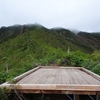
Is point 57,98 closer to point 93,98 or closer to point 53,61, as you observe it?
point 93,98

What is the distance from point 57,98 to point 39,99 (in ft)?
1.18

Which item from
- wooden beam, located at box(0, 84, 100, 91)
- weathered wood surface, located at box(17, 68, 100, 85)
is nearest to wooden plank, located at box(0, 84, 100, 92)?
wooden beam, located at box(0, 84, 100, 91)

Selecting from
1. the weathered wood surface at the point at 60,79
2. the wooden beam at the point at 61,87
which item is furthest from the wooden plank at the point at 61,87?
the weathered wood surface at the point at 60,79

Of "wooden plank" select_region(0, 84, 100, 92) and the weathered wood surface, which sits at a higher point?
"wooden plank" select_region(0, 84, 100, 92)

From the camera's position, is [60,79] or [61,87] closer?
[61,87]

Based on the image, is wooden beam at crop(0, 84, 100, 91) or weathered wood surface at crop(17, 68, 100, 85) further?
weathered wood surface at crop(17, 68, 100, 85)

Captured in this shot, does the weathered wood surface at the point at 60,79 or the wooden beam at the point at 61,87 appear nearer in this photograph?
the wooden beam at the point at 61,87

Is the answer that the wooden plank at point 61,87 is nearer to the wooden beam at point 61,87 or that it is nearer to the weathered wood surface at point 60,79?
the wooden beam at point 61,87

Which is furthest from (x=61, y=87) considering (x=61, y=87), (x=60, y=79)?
(x=60, y=79)

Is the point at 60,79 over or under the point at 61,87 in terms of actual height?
under

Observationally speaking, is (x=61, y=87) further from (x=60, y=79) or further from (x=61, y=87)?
(x=60, y=79)

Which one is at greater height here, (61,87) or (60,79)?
(61,87)

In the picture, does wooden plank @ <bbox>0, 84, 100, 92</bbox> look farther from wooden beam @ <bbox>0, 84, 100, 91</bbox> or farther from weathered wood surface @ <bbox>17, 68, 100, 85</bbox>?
weathered wood surface @ <bbox>17, 68, 100, 85</bbox>

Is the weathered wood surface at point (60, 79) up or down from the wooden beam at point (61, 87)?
down
